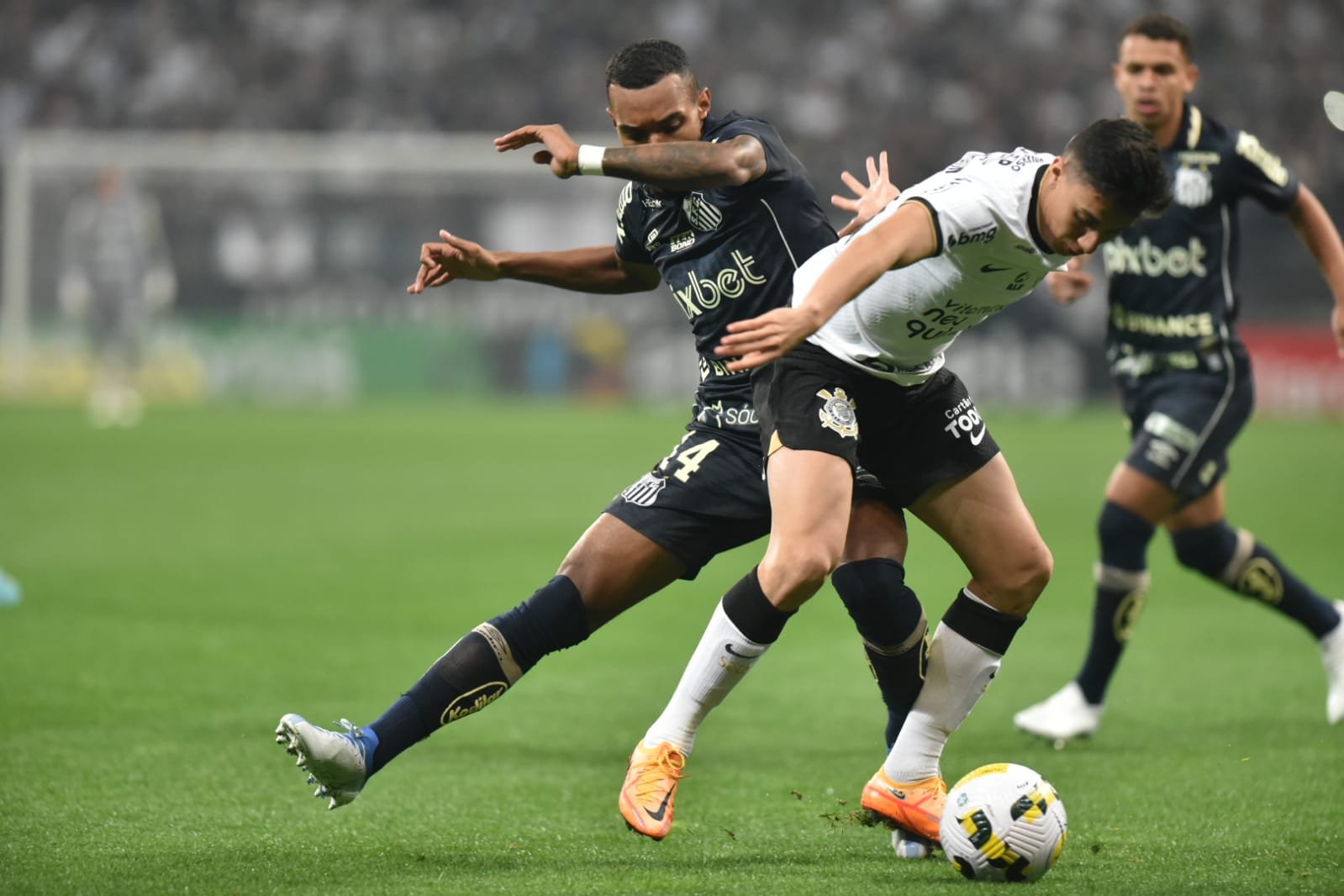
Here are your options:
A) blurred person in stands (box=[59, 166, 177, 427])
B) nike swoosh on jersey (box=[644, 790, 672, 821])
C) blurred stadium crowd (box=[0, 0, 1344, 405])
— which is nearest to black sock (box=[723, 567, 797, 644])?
nike swoosh on jersey (box=[644, 790, 672, 821])

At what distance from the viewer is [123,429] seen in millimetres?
21250

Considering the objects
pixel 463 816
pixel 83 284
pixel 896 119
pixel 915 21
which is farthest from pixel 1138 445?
pixel 915 21

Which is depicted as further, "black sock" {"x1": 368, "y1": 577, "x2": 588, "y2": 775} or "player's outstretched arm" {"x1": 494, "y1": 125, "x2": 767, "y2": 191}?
"black sock" {"x1": 368, "y1": 577, "x2": 588, "y2": 775}

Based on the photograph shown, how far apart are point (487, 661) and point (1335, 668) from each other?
3.99 m

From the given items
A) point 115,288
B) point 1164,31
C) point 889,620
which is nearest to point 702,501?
point 889,620

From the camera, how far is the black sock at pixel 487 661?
4.82m

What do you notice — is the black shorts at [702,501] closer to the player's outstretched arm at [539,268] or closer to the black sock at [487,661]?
the black sock at [487,661]

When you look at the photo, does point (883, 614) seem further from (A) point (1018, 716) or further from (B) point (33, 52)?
(B) point (33, 52)

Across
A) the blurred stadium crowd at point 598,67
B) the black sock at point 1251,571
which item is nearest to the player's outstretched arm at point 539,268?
the black sock at point 1251,571

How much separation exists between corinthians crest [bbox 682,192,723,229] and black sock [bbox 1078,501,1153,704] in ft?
8.90

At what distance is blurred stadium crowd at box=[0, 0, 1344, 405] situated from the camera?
95.1 feet

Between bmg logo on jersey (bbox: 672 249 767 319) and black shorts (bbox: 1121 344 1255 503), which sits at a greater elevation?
bmg logo on jersey (bbox: 672 249 767 319)

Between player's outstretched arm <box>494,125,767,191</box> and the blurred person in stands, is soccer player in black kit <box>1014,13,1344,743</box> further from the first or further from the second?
the blurred person in stands

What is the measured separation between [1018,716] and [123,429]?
1658 centimetres
